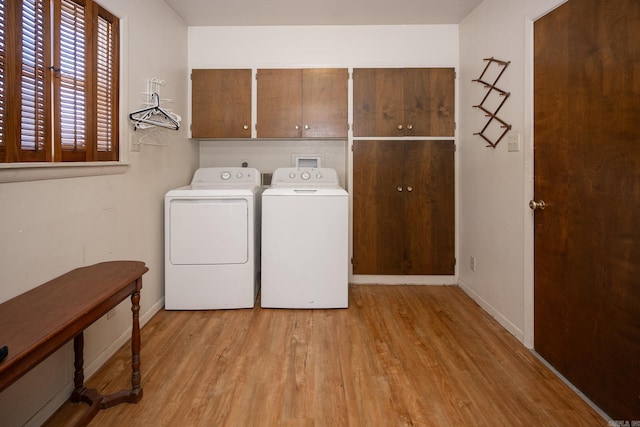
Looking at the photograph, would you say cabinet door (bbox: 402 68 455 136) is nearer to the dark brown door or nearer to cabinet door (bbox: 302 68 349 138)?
cabinet door (bbox: 302 68 349 138)

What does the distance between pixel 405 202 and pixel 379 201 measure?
240mm

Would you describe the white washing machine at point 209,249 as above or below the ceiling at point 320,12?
below


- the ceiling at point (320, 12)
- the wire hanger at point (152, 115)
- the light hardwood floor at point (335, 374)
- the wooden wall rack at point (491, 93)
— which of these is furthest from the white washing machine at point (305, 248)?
the ceiling at point (320, 12)

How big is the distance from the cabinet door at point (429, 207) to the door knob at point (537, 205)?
1.17m

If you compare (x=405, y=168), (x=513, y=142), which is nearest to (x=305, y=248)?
(x=405, y=168)

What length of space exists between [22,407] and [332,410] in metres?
1.28

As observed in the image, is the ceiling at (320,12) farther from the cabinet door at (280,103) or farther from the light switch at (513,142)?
the light switch at (513,142)

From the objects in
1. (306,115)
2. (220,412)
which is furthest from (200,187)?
(220,412)

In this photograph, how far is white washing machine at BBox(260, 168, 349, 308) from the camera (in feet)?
8.80

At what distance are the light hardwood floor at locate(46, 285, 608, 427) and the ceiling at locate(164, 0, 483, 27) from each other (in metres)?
2.47

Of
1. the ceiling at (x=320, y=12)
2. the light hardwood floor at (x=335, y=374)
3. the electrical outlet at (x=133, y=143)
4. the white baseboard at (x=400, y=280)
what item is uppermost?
the ceiling at (x=320, y=12)

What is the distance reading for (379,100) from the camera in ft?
10.5

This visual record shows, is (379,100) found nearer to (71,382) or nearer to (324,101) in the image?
(324,101)

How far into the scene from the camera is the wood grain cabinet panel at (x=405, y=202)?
10.6ft
